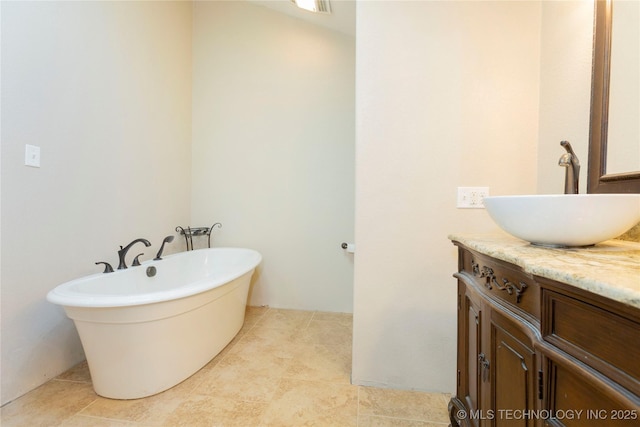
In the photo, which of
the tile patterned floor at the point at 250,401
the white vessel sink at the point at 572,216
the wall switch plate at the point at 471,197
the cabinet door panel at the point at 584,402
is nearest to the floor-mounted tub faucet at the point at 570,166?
the white vessel sink at the point at 572,216

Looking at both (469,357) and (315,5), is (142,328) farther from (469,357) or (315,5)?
(315,5)

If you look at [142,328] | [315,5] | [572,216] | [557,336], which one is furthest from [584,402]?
[315,5]

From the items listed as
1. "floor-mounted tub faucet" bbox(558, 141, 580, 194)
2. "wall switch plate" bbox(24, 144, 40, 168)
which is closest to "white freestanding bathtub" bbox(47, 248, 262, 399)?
"wall switch plate" bbox(24, 144, 40, 168)

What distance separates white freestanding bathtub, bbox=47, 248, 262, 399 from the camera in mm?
1253

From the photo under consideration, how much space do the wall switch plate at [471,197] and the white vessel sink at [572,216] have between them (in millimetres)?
685

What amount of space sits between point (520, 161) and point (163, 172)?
2694 mm

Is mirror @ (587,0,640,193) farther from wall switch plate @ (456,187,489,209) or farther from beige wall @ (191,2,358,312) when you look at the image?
beige wall @ (191,2,358,312)

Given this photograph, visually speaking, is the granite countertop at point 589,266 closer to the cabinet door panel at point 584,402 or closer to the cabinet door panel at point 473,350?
the cabinet door panel at point 584,402

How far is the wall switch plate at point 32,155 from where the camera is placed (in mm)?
1396

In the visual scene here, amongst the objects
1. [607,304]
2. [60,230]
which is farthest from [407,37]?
[60,230]

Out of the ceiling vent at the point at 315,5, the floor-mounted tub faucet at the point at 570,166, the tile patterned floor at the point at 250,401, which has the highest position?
the ceiling vent at the point at 315,5

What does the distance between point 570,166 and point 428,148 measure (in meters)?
0.61

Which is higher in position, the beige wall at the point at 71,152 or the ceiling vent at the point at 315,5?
the ceiling vent at the point at 315,5

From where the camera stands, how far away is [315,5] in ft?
6.91
